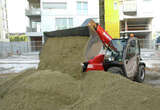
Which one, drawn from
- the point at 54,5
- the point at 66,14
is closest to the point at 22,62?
the point at 66,14

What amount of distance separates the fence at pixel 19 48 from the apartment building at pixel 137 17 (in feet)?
40.2

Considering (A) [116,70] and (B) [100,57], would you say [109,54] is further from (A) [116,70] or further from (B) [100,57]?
(A) [116,70]

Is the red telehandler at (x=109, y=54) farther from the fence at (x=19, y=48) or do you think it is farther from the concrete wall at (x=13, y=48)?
the concrete wall at (x=13, y=48)

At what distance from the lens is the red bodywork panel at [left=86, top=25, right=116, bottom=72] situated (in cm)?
488

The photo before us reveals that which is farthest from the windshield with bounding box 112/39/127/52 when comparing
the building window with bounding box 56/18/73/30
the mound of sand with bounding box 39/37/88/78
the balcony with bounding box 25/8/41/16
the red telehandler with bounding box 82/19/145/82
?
the balcony with bounding box 25/8/41/16

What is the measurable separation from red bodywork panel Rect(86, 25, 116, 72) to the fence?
8.50m

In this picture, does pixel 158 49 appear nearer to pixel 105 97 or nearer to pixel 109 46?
pixel 109 46

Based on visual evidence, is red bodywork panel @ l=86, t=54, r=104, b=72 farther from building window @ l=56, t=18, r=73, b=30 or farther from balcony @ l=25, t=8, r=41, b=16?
balcony @ l=25, t=8, r=41, b=16

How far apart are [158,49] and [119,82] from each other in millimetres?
10878

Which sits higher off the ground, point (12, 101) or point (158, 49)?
point (158, 49)

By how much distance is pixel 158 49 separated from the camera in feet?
41.2

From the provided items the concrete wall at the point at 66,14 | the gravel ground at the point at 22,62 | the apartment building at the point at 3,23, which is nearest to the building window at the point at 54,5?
the concrete wall at the point at 66,14

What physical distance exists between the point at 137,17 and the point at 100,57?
57.7 ft

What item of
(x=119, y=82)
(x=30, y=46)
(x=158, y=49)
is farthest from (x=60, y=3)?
(x=119, y=82)
